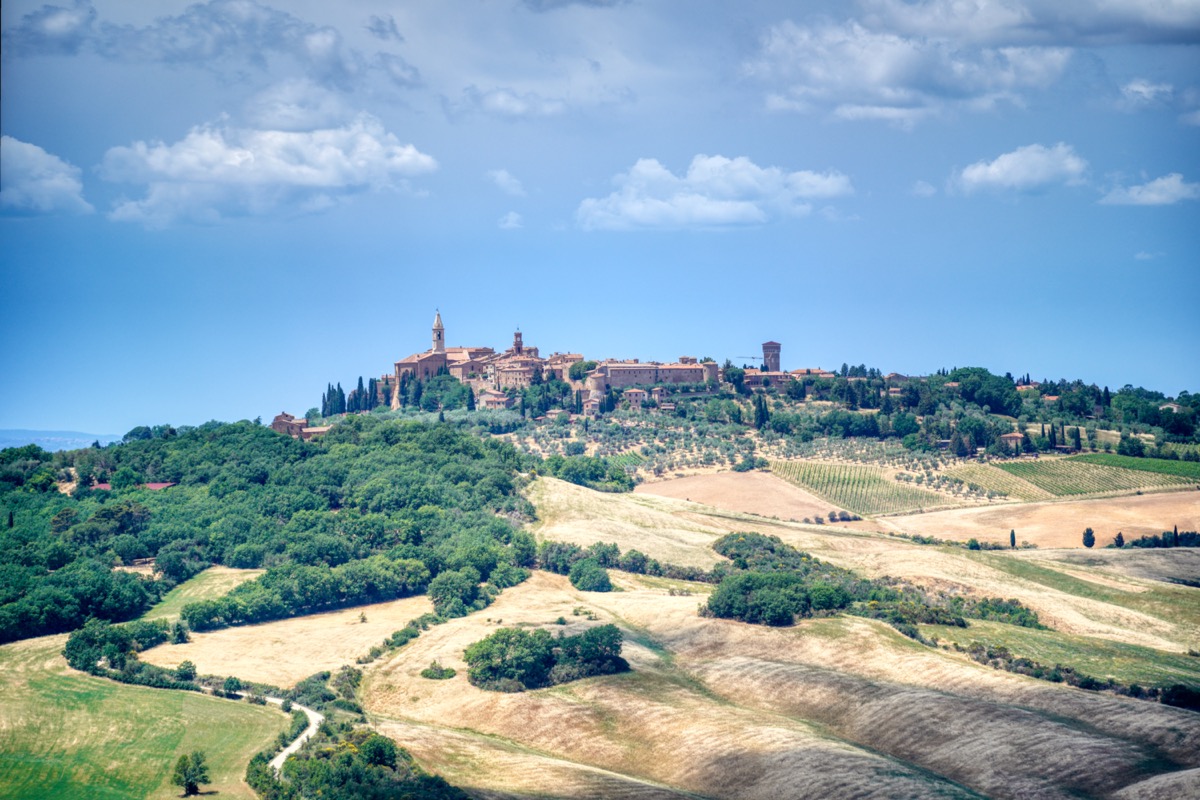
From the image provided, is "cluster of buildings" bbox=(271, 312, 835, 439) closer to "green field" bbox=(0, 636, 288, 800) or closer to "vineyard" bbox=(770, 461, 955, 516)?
"vineyard" bbox=(770, 461, 955, 516)

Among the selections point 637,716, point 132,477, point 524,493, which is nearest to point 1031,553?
point 524,493

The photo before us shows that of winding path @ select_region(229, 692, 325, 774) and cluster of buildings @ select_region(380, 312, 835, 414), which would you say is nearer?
winding path @ select_region(229, 692, 325, 774)

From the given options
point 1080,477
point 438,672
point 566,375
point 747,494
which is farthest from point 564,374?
point 438,672

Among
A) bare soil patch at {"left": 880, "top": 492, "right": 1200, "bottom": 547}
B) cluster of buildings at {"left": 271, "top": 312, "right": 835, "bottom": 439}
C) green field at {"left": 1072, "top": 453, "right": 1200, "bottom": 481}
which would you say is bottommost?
bare soil patch at {"left": 880, "top": 492, "right": 1200, "bottom": 547}

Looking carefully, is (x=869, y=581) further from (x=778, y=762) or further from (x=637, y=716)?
(x=778, y=762)

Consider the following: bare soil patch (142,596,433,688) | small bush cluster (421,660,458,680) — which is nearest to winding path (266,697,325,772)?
bare soil patch (142,596,433,688)

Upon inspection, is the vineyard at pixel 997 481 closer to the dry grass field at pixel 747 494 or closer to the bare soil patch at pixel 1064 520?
the bare soil patch at pixel 1064 520

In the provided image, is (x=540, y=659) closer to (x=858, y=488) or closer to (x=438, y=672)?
(x=438, y=672)
